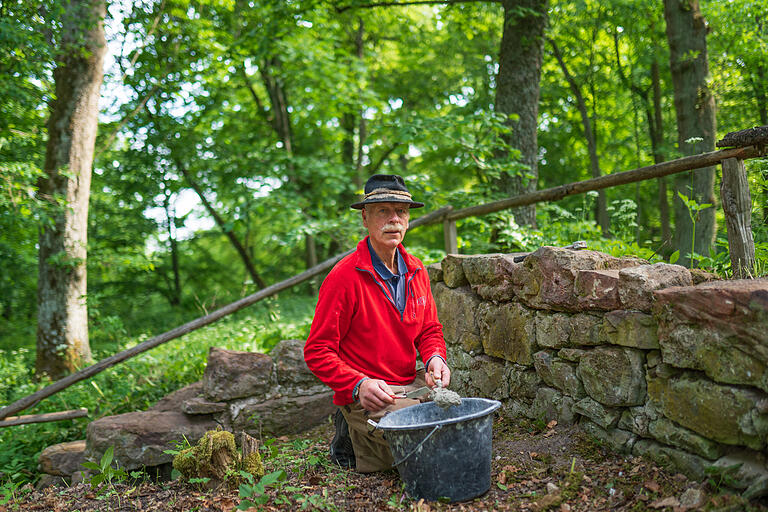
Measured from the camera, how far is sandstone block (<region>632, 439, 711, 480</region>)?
7.60 ft

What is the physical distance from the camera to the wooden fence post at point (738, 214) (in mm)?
Result: 2768

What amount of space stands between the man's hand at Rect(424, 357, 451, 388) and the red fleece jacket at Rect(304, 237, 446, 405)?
0.29 feet

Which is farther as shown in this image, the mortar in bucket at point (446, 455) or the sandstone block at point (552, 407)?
the sandstone block at point (552, 407)

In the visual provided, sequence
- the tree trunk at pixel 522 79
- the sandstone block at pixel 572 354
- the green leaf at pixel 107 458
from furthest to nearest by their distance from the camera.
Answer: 1. the tree trunk at pixel 522 79
2. the green leaf at pixel 107 458
3. the sandstone block at pixel 572 354

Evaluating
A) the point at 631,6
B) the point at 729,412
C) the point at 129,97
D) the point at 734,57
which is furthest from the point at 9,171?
the point at 734,57

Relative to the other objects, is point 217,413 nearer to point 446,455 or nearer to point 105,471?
point 105,471

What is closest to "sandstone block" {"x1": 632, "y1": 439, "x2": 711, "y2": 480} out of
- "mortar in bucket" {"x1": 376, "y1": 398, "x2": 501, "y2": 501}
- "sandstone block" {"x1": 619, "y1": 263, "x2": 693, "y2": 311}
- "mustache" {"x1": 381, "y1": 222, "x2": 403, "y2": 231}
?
"sandstone block" {"x1": 619, "y1": 263, "x2": 693, "y2": 311}

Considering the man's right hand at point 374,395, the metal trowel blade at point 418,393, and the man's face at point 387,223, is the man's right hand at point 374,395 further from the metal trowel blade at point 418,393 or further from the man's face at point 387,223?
the man's face at point 387,223

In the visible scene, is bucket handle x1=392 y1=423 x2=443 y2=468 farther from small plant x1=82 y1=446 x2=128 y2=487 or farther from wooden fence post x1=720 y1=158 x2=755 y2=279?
small plant x1=82 y1=446 x2=128 y2=487

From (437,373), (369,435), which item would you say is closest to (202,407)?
(369,435)

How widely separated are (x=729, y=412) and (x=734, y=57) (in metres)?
9.81

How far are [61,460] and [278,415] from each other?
6.04 ft

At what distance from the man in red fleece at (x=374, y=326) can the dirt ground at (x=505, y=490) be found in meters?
0.30

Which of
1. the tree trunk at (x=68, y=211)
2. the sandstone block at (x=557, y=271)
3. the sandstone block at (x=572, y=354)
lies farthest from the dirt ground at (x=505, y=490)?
the tree trunk at (x=68, y=211)
